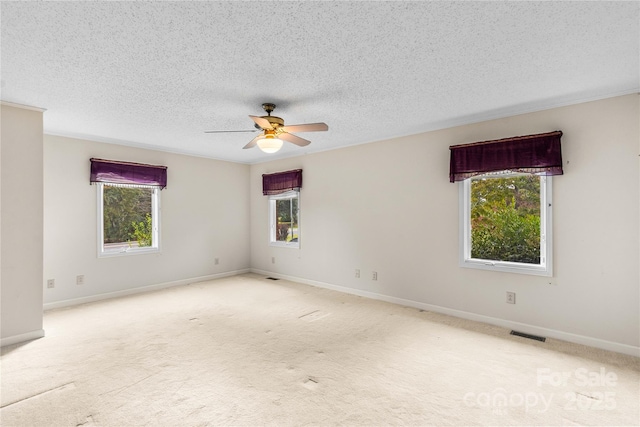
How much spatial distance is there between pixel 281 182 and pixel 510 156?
376 centimetres

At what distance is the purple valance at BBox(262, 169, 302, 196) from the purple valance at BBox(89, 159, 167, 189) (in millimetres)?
1802

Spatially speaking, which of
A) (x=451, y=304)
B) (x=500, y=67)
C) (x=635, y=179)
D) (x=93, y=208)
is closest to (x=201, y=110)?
(x=93, y=208)

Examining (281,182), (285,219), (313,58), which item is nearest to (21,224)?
(313,58)

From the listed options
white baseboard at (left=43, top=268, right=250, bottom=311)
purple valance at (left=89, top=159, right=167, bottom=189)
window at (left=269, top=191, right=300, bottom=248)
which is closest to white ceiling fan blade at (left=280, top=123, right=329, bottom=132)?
window at (left=269, top=191, right=300, bottom=248)

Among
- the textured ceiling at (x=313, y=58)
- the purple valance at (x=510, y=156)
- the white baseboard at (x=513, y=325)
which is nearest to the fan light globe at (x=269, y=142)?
the textured ceiling at (x=313, y=58)

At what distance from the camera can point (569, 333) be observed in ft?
10.1

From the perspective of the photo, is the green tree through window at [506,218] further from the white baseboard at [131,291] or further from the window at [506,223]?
the white baseboard at [131,291]

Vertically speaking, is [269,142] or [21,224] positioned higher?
[269,142]

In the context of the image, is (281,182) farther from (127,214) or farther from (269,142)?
(269,142)

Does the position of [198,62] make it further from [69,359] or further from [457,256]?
[457,256]

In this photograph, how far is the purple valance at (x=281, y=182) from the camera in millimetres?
5598

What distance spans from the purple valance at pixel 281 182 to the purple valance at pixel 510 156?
2.70 metres

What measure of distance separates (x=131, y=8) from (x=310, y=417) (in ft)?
8.59

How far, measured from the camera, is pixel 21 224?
3.17 meters
